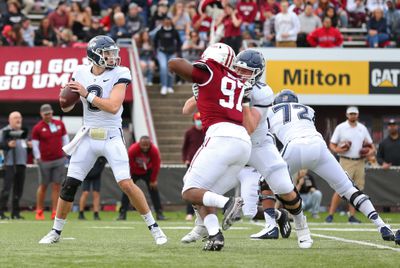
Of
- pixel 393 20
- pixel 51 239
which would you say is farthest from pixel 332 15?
pixel 51 239

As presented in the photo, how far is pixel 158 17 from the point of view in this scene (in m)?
23.2

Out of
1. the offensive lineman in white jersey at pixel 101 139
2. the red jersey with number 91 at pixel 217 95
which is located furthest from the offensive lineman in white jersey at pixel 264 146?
the offensive lineman in white jersey at pixel 101 139

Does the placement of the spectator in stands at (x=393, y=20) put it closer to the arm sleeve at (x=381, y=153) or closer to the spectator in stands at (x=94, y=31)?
the arm sleeve at (x=381, y=153)

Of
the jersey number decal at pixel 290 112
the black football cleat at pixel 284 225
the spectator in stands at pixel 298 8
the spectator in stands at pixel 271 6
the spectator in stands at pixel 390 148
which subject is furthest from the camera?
the spectator in stands at pixel 271 6

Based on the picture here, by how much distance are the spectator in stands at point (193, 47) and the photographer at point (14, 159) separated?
261 inches

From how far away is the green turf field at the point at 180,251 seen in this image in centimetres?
796

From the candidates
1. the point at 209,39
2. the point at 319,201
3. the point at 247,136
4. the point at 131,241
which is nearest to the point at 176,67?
the point at 247,136

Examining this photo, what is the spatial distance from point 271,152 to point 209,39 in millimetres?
13249

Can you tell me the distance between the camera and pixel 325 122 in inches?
907

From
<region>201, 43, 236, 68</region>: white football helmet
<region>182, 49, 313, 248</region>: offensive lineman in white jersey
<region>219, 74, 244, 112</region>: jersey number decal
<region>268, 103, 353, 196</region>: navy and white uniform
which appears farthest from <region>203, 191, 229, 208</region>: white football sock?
<region>268, 103, 353, 196</region>: navy and white uniform

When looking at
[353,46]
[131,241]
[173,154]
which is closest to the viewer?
[131,241]

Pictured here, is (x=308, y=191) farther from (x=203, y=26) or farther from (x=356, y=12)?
(x=356, y=12)

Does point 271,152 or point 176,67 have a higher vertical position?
point 176,67

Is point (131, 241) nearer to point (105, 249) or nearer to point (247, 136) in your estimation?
point (105, 249)
